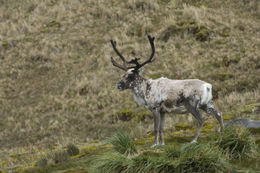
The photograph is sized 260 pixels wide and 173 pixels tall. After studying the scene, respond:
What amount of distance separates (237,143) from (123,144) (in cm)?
254

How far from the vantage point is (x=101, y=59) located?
89.4 ft

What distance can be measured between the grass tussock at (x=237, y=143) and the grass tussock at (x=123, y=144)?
1.92 meters

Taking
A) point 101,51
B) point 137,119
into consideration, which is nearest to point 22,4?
point 101,51

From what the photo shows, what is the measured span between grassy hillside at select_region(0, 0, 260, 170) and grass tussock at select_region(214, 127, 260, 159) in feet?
14.6

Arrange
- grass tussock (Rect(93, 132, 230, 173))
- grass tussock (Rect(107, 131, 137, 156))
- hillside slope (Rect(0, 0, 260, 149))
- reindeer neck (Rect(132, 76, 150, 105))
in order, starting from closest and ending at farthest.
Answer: grass tussock (Rect(93, 132, 230, 173)), grass tussock (Rect(107, 131, 137, 156)), reindeer neck (Rect(132, 76, 150, 105)), hillside slope (Rect(0, 0, 260, 149))

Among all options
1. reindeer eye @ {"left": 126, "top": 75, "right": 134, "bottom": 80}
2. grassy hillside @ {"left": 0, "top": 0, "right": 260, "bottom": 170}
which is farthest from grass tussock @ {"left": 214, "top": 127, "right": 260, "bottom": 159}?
grassy hillside @ {"left": 0, "top": 0, "right": 260, "bottom": 170}

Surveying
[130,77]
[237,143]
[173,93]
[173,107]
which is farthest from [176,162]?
[130,77]

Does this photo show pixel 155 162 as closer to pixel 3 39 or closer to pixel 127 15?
pixel 127 15

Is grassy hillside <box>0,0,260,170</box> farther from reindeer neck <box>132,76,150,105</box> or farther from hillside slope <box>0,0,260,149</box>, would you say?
reindeer neck <box>132,76,150,105</box>

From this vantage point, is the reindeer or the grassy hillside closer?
the reindeer

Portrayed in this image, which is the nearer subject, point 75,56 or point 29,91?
point 29,91

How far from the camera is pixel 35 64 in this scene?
96.3ft

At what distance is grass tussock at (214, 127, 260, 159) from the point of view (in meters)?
6.49

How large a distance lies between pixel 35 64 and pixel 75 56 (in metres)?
3.79
